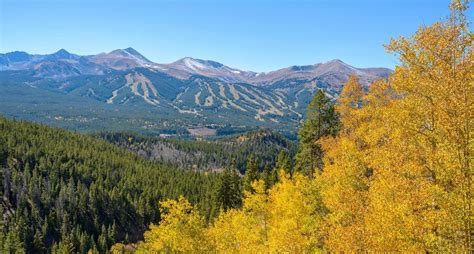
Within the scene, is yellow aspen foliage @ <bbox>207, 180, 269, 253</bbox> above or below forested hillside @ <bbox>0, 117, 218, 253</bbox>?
above

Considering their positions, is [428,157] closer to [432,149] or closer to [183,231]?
[432,149]

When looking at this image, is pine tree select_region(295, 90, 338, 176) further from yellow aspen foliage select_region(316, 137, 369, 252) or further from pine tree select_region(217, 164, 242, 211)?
pine tree select_region(217, 164, 242, 211)

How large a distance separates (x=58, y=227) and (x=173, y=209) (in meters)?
147

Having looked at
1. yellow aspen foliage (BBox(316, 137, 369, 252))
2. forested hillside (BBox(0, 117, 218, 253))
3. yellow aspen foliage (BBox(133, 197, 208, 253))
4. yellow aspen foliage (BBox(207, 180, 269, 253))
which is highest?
yellow aspen foliage (BBox(316, 137, 369, 252))

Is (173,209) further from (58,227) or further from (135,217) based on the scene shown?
(135,217)

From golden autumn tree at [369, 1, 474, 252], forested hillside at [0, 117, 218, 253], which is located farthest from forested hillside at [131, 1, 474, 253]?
forested hillside at [0, 117, 218, 253]

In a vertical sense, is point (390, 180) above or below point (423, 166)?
below

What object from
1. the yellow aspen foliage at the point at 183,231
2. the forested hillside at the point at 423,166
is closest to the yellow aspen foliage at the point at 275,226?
the yellow aspen foliage at the point at 183,231

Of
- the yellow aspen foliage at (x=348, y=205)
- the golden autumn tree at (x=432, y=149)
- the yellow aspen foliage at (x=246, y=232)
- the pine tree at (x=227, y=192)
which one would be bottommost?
the pine tree at (x=227, y=192)

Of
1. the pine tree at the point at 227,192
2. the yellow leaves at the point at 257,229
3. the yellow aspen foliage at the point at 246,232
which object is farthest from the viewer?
the pine tree at the point at 227,192

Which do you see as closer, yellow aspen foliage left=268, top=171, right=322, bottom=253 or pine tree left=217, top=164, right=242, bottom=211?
yellow aspen foliage left=268, top=171, right=322, bottom=253

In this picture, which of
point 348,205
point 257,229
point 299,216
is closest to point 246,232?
point 257,229

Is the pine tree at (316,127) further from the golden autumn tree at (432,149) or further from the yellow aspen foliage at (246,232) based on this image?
the golden autumn tree at (432,149)

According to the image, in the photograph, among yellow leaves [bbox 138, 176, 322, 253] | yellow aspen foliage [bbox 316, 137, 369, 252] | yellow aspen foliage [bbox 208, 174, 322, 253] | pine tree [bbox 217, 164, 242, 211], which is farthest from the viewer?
pine tree [bbox 217, 164, 242, 211]
